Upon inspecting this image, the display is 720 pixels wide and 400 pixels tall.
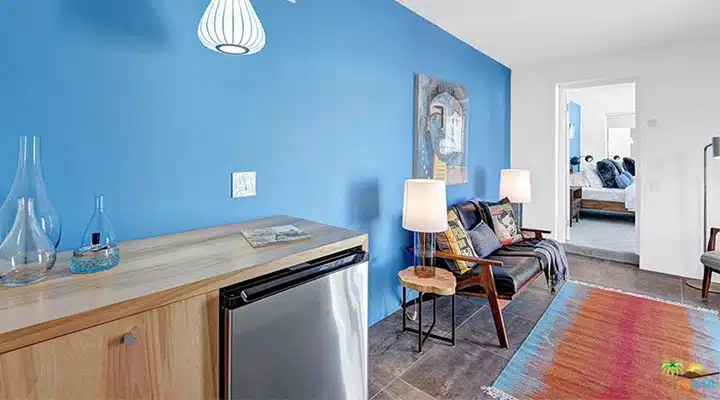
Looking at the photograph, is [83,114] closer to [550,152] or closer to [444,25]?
[444,25]

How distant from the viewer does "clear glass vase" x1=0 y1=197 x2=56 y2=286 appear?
3.34 feet

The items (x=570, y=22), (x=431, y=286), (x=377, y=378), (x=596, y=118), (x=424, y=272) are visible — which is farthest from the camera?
(x=596, y=118)

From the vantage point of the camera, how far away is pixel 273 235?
62.0 inches

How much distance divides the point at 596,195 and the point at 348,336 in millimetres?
6944

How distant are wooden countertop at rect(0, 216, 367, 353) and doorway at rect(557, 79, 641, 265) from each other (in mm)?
4211

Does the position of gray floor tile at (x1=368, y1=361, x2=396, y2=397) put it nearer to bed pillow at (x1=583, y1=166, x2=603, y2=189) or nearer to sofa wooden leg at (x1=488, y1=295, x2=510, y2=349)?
sofa wooden leg at (x1=488, y1=295, x2=510, y2=349)

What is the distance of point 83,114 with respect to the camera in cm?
139

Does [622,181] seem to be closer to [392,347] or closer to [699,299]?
[699,299]

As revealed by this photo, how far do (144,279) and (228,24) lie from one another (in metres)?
0.99

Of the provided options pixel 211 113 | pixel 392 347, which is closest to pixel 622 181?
pixel 392 347

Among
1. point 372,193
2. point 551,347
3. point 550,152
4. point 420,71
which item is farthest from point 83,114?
point 550,152

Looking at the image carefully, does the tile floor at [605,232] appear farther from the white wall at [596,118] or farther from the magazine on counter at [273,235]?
the magazine on counter at [273,235]

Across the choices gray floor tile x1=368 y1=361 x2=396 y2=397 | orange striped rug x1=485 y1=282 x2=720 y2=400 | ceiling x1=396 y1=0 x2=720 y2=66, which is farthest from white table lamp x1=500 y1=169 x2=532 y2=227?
gray floor tile x1=368 y1=361 x2=396 y2=397

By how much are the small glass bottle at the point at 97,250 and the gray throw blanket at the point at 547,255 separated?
2786 millimetres
